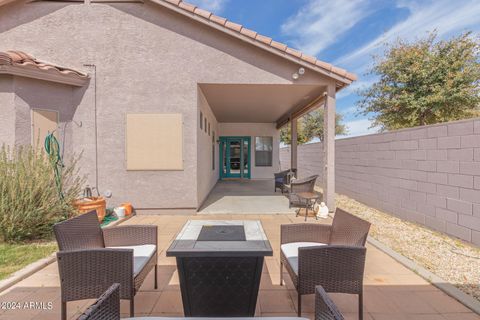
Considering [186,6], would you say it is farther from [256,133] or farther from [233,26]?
[256,133]

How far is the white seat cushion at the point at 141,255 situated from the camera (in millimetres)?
2272

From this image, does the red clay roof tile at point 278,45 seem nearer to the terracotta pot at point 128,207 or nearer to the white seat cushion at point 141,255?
the white seat cushion at point 141,255

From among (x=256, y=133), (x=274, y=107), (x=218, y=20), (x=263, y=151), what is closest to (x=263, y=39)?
(x=218, y=20)

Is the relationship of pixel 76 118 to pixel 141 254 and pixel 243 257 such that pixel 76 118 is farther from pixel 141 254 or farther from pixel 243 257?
pixel 243 257

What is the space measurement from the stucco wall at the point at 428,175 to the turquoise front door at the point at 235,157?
6877mm

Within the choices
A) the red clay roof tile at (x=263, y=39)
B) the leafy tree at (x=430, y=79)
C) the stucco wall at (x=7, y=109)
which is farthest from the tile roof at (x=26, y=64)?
the leafy tree at (x=430, y=79)

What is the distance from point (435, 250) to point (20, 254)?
651 centimetres

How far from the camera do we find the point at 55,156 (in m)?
5.06

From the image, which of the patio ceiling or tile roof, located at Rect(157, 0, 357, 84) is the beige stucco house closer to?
tile roof, located at Rect(157, 0, 357, 84)

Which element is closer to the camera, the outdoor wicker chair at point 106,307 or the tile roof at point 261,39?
the outdoor wicker chair at point 106,307

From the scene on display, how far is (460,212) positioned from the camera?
421 cm

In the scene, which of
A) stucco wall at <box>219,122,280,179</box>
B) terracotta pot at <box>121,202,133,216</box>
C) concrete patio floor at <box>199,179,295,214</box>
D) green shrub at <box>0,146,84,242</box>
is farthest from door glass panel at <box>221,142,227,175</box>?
green shrub at <box>0,146,84,242</box>

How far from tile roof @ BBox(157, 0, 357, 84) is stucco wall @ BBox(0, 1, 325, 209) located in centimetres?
30

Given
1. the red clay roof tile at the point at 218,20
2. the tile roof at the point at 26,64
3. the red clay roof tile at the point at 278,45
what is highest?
the red clay roof tile at the point at 218,20
